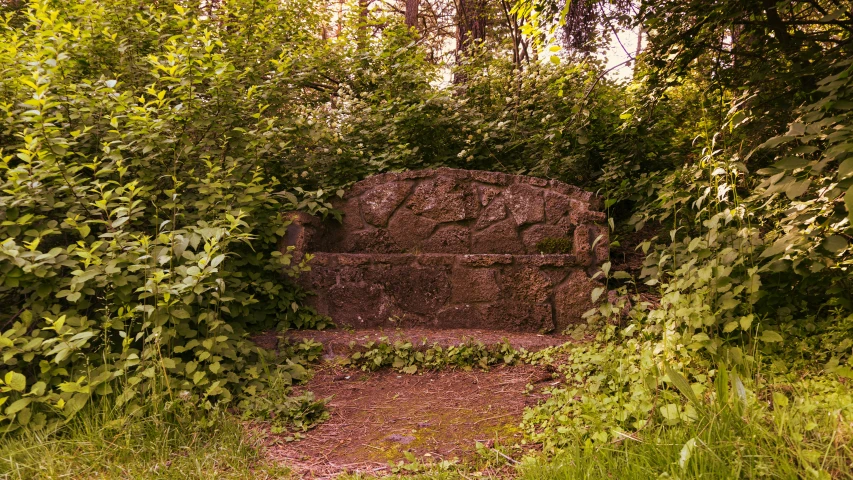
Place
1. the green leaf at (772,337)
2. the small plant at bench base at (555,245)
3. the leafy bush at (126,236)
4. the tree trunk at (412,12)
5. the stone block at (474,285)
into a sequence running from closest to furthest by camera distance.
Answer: the green leaf at (772,337) → the leafy bush at (126,236) → the stone block at (474,285) → the small plant at bench base at (555,245) → the tree trunk at (412,12)

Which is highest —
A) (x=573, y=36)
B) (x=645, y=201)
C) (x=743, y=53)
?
(x=573, y=36)

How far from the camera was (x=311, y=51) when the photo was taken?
577cm

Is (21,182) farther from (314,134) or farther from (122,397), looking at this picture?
(314,134)

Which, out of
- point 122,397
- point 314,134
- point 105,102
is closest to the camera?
point 122,397

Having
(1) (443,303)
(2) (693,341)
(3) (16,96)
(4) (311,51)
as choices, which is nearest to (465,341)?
(1) (443,303)

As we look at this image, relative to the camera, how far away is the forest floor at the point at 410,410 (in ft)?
7.65

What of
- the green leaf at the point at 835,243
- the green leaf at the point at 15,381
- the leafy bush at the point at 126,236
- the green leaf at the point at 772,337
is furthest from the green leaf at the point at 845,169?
the green leaf at the point at 15,381

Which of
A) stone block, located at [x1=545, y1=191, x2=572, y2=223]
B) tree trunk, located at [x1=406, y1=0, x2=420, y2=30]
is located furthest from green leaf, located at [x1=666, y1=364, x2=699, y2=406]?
tree trunk, located at [x1=406, y1=0, x2=420, y2=30]

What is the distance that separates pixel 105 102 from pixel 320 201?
1464 millimetres

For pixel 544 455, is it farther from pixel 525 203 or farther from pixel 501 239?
pixel 525 203

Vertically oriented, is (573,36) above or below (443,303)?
above

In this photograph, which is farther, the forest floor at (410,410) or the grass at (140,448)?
the forest floor at (410,410)

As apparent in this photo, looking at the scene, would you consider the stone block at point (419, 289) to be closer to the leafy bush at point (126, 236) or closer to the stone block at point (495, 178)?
the leafy bush at point (126, 236)

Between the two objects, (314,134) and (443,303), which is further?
(314,134)
